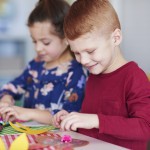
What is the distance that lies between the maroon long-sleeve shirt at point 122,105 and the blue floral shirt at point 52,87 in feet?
0.61

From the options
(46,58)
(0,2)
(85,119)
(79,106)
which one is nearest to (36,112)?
(79,106)

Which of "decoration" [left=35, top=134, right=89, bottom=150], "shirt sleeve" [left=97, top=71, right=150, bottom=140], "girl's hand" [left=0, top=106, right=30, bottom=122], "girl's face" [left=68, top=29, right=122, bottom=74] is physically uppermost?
"girl's face" [left=68, top=29, right=122, bottom=74]

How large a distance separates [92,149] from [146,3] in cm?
177

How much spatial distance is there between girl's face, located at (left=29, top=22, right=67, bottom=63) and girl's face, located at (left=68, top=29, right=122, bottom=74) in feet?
1.38

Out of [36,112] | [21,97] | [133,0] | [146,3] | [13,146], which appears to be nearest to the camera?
[13,146]

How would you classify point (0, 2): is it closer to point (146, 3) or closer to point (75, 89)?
point (146, 3)

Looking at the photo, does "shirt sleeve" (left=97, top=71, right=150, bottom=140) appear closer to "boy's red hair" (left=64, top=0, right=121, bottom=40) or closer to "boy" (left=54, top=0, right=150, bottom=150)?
"boy" (left=54, top=0, right=150, bottom=150)

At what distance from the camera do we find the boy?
1.02 m

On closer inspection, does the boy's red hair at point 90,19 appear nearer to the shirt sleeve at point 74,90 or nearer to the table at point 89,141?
the table at point 89,141

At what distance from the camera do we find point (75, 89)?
1.49 m

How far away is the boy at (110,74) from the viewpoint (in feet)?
3.33

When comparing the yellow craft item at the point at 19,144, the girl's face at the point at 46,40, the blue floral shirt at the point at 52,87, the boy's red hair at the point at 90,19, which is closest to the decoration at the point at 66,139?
the yellow craft item at the point at 19,144

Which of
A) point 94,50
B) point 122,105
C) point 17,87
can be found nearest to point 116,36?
point 94,50

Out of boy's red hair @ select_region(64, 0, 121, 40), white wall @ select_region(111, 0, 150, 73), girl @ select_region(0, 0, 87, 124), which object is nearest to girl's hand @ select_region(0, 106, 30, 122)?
girl @ select_region(0, 0, 87, 124)
